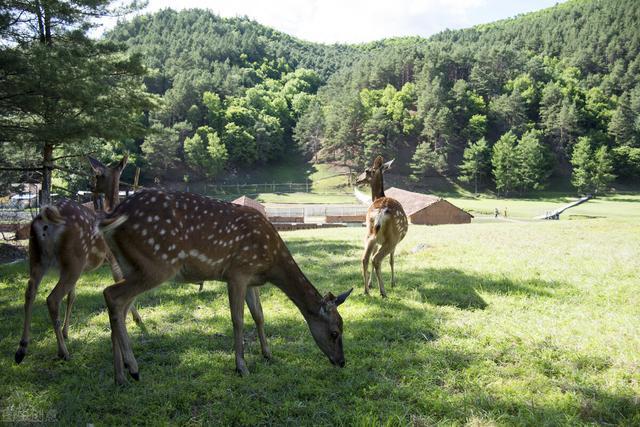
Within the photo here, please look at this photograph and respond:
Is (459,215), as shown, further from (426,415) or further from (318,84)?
(318,84)

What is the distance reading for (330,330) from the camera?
4.86 metres

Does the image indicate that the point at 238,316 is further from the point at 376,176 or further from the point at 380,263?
the point at 376,176

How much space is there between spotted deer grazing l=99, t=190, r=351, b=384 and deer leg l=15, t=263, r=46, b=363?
1457 millimetres

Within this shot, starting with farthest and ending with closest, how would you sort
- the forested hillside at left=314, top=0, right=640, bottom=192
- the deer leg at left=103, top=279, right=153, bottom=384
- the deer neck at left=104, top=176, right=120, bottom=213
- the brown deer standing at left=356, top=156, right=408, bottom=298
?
the forested hillside at left=314, top=0, right=640, bottom=192
the brown deer standing at left=356, top=156, right=408, bottom=298
the deer neck at left=104, top=176, right=120, bottom=213
the deer leg at left=103, top=279, right=153, bottom=384

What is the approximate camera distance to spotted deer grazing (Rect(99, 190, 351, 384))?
4496 mm

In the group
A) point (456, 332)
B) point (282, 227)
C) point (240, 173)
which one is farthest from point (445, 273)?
point (240, 173)

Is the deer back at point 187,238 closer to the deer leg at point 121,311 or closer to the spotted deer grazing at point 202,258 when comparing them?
the spotted deer grazing at point 202,258

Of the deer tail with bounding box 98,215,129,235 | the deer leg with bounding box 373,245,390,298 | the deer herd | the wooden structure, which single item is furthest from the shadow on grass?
the wooden structure

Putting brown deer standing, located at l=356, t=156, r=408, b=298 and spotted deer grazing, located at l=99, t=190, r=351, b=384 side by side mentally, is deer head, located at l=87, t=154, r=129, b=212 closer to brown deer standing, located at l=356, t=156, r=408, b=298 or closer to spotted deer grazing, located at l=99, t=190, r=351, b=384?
spotted deer grazing, located at l=99, t=190, r=351, b=384

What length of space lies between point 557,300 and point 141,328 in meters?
6.84

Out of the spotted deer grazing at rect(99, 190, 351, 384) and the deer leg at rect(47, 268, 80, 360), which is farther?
the deer leg at rect(47, 268, 80, 360)

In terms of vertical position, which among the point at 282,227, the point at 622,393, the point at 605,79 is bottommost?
the point at 282,227

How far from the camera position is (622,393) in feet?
13.4

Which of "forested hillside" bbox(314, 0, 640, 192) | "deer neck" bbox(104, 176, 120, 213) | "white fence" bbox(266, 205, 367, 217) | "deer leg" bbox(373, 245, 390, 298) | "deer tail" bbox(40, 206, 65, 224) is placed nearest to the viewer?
"deer tail" bbox(40, 206, 65, 224)
